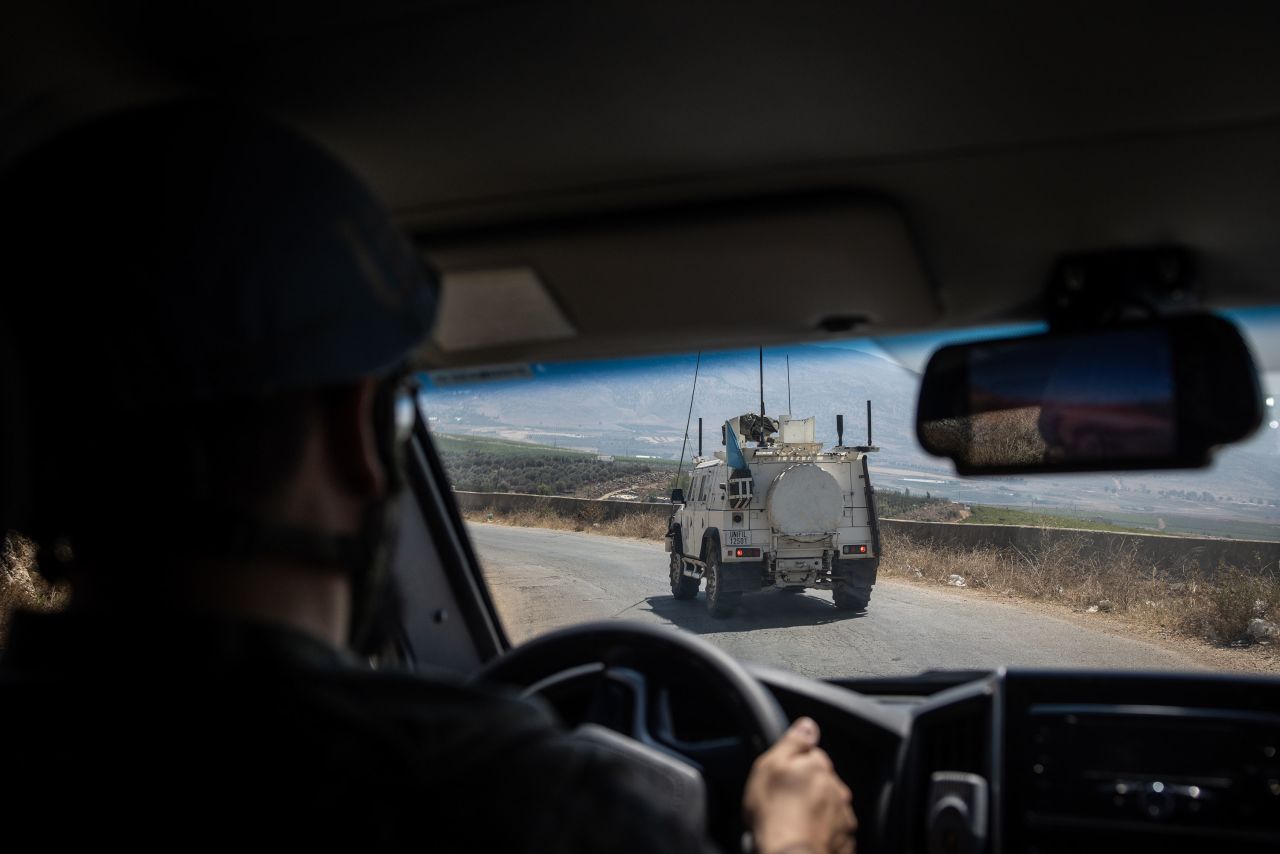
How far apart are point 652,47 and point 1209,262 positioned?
146 cm

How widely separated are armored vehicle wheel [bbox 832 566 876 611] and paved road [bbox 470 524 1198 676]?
19 cm

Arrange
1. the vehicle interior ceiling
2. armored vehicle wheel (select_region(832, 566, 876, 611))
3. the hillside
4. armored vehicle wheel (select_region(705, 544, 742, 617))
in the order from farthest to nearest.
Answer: armored vehicle wheel (select_region(832, 566, 876, 611)), armored vehicle wheel (select_region(705, 544, 742, 617)), the hillside, the vehicle interior ceiling

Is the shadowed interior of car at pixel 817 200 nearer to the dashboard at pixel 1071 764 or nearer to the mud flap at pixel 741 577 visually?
the dashboard at pixel 1071 764

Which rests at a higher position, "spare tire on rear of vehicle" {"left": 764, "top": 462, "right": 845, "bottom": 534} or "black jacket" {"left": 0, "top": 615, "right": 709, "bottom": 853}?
"black jacket" {"left": 0, "top": 615, "right": 709, "bottom": 853}

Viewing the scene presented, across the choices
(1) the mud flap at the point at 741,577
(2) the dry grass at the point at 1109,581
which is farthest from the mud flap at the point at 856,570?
(2) the dry grass at the point at 1109,581

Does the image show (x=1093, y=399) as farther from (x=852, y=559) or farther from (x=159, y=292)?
(x=852, y=559)

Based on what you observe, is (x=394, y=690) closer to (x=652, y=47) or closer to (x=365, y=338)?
(x=365, y=338)

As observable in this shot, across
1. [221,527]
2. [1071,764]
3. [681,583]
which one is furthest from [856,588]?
[221,527]

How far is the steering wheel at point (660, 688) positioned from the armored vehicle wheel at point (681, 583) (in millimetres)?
12776

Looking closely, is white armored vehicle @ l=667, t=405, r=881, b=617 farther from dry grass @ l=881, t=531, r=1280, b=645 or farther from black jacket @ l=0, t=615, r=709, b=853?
black jacket @ l=0, t=615, r=709, b=853

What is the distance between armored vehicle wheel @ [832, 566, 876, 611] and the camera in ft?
44.5

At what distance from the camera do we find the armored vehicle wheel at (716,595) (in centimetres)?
1341

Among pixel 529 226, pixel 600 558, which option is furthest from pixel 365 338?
pixel 600 558

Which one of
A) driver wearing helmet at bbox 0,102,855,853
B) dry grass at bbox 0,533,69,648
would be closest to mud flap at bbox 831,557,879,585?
dry grass at bbox 0,533,69,648
